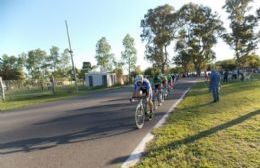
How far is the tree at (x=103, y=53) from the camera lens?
7319 centimetres

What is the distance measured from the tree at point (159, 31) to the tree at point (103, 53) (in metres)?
11.8

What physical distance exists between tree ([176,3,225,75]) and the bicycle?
179 feet

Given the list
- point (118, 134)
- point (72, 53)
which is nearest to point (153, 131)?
point (118, 134)

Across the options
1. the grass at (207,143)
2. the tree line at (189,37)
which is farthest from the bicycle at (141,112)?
the tree line at (189,37)

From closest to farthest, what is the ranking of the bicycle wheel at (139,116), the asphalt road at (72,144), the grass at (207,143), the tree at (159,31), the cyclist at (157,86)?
the grass at (207,143), the asphalt road at (72,144), the bicycle wheel at (139,116), the cyclist at (157,86), the tree at (159,31)

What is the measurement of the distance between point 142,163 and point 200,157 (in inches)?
45.5

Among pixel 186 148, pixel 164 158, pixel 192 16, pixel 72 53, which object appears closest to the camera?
pixel 164 158

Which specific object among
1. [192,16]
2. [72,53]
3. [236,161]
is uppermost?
[192,16]

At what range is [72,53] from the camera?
33.3m

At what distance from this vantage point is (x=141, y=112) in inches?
363

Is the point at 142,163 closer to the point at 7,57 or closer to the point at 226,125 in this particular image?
the point at 226,125

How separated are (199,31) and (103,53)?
25.6m

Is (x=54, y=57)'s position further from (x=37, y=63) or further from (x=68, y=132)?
(x=68, y=132)

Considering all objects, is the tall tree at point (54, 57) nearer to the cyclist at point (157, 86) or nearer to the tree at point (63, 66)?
the tree at point (63, 66)
